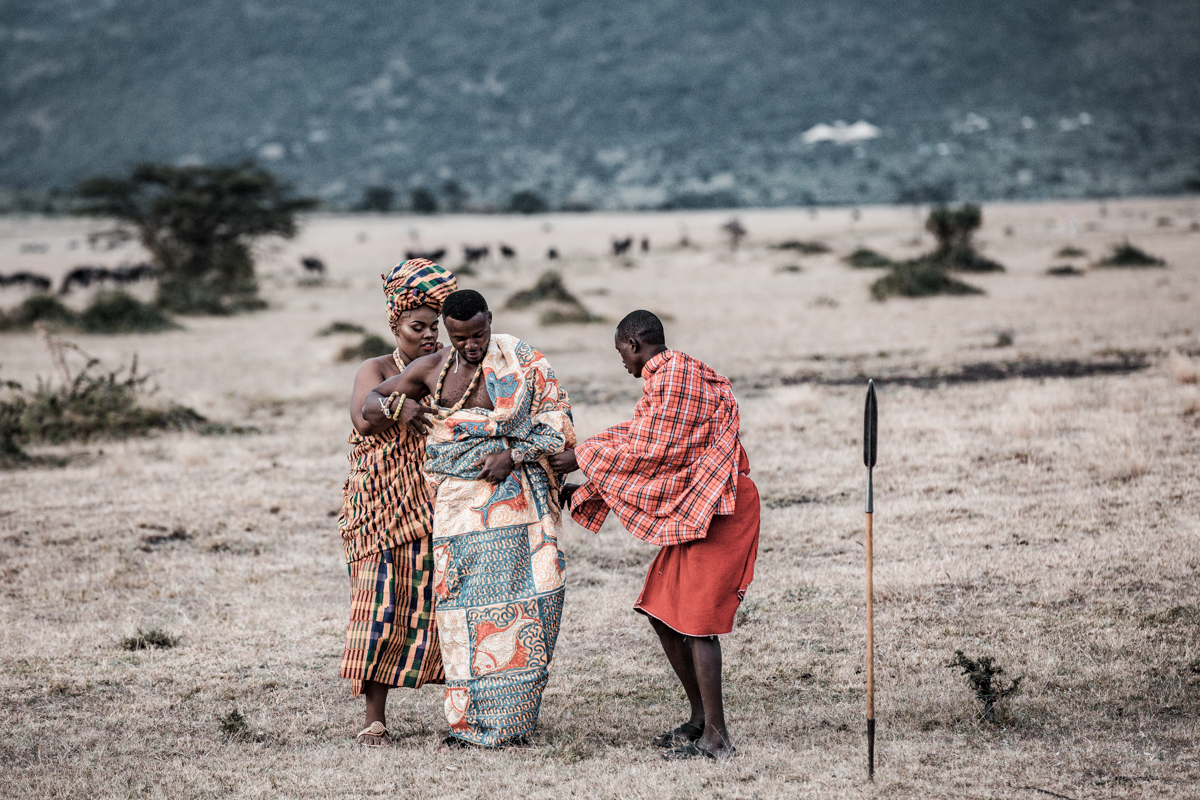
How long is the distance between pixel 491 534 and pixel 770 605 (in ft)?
8.03

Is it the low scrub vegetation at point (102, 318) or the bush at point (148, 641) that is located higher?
the low scrub vegetation at point (102, 318)

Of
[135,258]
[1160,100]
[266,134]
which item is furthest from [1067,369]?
[266,134]

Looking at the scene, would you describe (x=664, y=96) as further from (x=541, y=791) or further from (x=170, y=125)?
(x=541, y=791)

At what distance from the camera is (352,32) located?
194875 millimetres

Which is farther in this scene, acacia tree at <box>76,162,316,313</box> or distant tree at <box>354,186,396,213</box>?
distant tree at <box>354,186,396,213</box>

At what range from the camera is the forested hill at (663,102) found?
360 feet

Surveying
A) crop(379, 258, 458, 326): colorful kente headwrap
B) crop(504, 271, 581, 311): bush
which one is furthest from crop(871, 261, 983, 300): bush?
crop(379, 258, 458, 326): colorful kente headwrap

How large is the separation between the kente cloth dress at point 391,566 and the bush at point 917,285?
19.0 meters

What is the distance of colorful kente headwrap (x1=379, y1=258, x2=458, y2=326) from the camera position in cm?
471

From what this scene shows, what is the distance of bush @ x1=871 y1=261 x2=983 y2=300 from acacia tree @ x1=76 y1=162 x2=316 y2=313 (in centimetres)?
1599

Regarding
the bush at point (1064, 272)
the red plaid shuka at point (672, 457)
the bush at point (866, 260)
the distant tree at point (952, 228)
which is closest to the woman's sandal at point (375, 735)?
the red plaid shuka at point (672, 457)

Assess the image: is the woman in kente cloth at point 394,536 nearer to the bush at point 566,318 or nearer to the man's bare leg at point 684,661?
the man's bare leg at point 684,661

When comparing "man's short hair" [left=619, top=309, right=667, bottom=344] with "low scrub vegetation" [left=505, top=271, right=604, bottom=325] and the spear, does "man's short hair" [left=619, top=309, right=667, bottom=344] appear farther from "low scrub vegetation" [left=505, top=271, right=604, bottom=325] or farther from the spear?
"low scrub vegetation" [left=505, top=271, right=604, bottom=325]

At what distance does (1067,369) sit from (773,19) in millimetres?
176992
